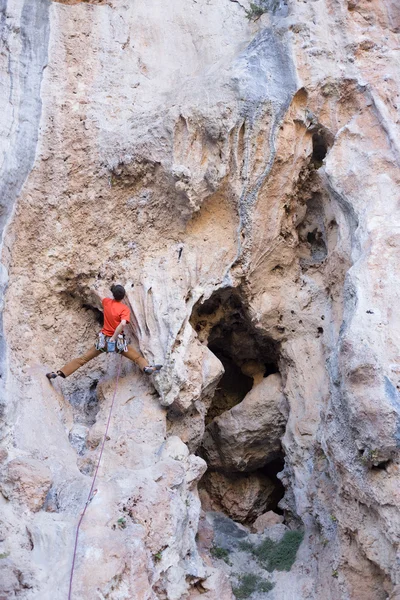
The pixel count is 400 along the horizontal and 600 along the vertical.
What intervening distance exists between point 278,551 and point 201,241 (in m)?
3.52

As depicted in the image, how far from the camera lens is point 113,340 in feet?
22.3

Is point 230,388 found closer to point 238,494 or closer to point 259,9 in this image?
point 238,494

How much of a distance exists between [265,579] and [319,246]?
391 cm

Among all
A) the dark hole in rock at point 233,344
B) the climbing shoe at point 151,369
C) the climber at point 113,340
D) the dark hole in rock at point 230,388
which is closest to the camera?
the climbing shoe at point 151,369

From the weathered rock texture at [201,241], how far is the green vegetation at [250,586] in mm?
148

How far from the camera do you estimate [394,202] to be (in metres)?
6.80

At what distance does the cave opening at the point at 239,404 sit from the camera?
795 cm

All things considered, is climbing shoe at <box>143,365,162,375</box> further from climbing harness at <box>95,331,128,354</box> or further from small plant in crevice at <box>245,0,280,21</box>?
small plant in crevice at <box>245,0,280,21</box>

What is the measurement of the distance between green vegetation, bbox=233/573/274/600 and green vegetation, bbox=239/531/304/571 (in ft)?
0.70

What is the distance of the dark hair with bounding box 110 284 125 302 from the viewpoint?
691cm

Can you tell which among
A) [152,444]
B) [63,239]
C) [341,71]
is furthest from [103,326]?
[341,71]

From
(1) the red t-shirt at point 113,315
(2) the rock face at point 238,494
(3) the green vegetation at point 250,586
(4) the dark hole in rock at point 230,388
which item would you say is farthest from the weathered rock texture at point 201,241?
(2) the rock face at point 238,494

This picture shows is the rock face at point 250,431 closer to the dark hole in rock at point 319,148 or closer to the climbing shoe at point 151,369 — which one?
the climbing shoe at point 151,369

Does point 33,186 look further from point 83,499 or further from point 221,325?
point 83,499
